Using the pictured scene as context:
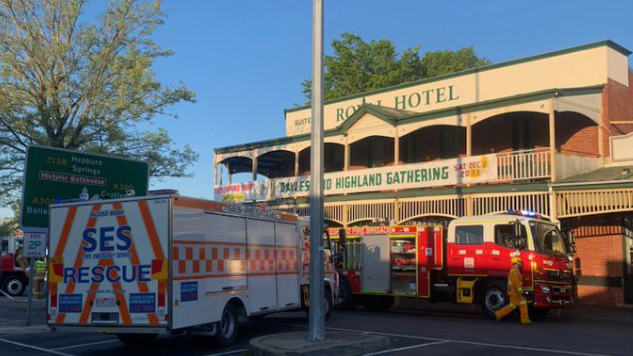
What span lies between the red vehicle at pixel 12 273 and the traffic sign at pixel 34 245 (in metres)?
11.7

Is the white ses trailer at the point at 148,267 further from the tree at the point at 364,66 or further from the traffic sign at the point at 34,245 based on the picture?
the tree at the point at 364,66

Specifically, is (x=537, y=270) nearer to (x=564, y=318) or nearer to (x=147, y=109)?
(x=564, y=318)

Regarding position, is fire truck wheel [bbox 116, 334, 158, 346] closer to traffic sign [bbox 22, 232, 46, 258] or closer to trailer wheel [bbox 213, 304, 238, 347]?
trailer wheel [bbox 213, 304, 238, 347]

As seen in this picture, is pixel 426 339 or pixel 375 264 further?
pixel 375 264

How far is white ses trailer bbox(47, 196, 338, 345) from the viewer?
10.4 meters

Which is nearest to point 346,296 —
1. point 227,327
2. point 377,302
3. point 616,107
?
point 377,302

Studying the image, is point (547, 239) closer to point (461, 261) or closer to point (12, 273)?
point (461, 261)

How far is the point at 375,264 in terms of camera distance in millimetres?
19625

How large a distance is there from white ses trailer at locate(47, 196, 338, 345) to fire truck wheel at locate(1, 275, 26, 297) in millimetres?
17322

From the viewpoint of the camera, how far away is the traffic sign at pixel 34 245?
52.1 feet

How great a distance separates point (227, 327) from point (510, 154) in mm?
12394

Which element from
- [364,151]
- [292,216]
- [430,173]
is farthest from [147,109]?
[292,216]

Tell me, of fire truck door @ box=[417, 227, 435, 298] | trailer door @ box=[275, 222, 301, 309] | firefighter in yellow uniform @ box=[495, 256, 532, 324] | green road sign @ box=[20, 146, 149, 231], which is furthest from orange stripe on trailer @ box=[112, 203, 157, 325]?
fire truck door @ box=[417, 227, 435, 298]

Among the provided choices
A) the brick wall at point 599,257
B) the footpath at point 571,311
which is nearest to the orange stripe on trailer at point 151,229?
the footpath at point 571,311
